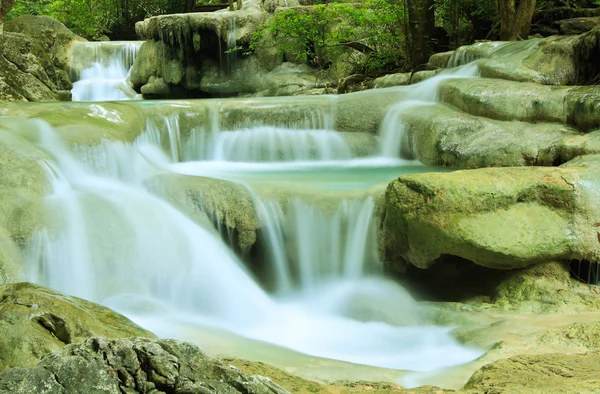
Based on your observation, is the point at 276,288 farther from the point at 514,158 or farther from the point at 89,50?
the point at 89,50

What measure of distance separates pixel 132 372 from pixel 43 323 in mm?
1518

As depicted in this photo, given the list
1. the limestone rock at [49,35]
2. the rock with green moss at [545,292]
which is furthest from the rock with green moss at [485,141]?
the limestone rock at [49,35]

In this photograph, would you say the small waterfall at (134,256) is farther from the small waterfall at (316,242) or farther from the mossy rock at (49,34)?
the mossy rock at (49,34)

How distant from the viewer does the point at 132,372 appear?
76.1 inches

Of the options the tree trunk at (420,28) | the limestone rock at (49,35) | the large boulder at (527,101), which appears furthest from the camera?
the limestone rock at (49,35)

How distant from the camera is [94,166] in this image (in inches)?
280

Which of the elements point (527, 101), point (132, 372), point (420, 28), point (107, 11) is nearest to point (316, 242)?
point (527, 101)

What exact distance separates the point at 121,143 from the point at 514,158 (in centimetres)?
463

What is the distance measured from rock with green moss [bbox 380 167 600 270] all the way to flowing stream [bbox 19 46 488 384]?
0.75 meters

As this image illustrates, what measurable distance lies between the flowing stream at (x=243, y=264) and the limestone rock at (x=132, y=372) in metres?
2.57

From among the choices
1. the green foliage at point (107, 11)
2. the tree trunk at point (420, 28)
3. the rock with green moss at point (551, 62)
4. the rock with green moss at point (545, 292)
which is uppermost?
the green foliage at point (107, 11)

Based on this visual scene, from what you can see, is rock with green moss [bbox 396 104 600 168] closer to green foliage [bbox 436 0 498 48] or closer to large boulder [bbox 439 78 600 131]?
large boulder [bbox 439 78 600 131]

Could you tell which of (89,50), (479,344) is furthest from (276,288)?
(89,50)

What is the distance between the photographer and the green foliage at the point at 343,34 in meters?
14.6
